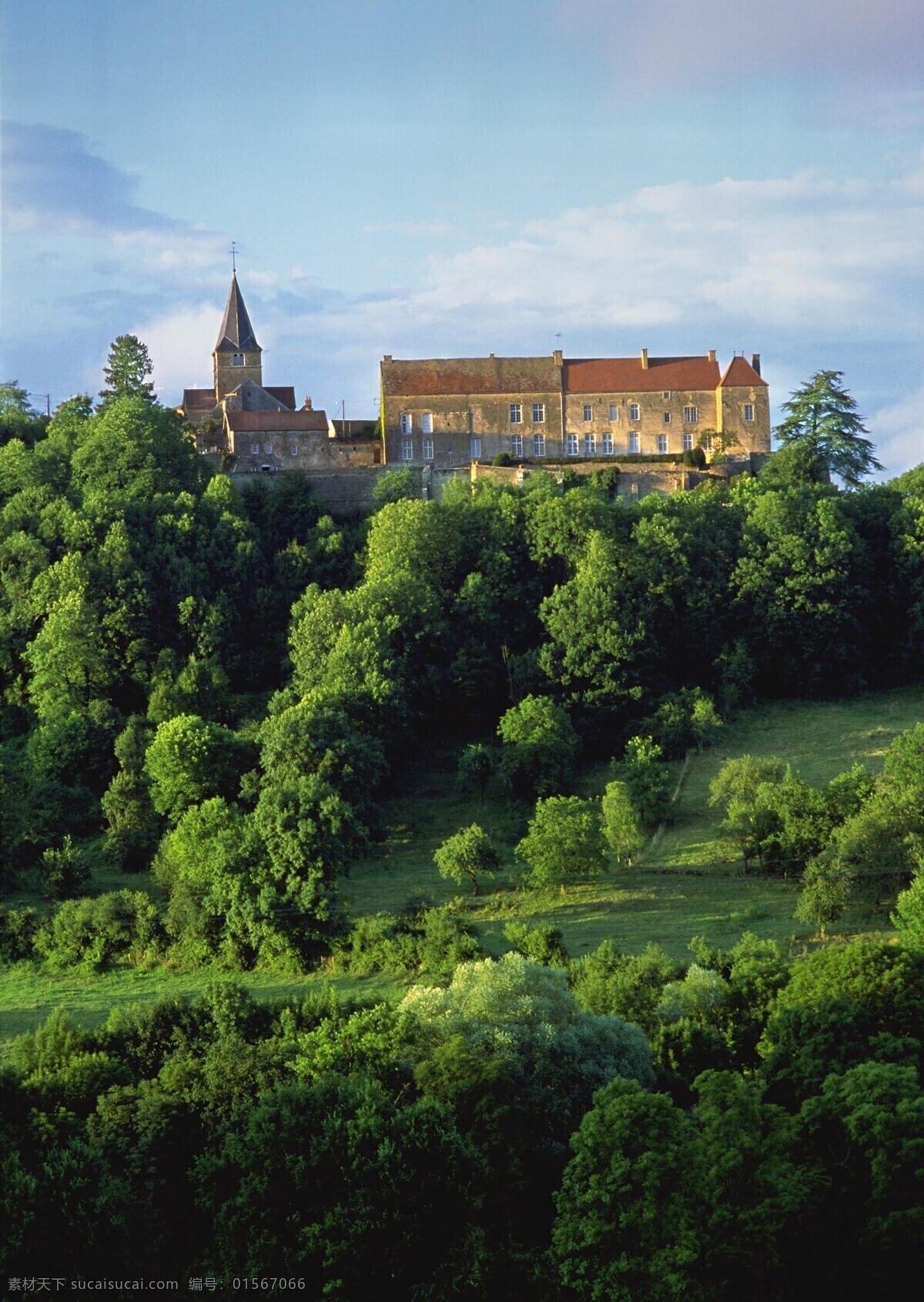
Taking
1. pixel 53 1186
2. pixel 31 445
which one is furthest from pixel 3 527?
pixel 53 1186

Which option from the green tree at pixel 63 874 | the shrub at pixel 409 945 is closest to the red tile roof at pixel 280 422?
the green tree at pixel 63 874

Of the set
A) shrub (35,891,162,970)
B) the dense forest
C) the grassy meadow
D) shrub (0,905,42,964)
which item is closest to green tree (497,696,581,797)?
the dense forest

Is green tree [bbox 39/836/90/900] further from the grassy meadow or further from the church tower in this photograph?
the church tower

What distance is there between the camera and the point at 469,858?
50.8 meters

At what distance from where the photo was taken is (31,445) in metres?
76.2

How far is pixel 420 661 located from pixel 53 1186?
3180 centimetres

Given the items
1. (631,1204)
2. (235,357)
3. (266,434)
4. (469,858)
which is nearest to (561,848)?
(469,858)

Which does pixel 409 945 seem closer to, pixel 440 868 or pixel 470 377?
pixel 440 868

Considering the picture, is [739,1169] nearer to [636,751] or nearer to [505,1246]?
[505,1246]

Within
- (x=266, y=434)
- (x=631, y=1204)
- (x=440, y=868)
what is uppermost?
(x=266, y=434)

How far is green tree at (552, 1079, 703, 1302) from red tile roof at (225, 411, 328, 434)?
4969 centimetres

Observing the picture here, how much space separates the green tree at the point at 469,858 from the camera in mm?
50812

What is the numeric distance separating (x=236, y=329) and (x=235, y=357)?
1.54 m

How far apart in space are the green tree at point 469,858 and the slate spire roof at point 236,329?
→ 137 ft
